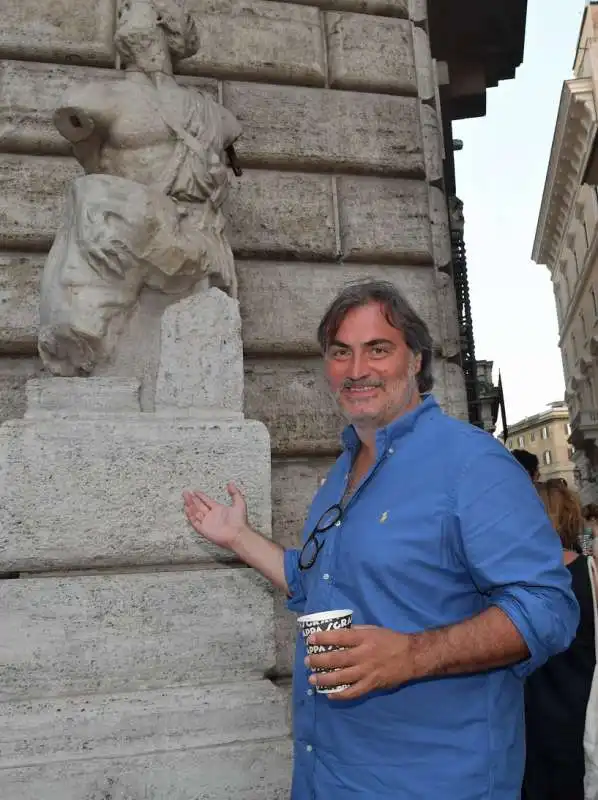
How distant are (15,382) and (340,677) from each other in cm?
309

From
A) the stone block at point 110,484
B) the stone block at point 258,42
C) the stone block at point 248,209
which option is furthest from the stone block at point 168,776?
the stone block at point 258,42

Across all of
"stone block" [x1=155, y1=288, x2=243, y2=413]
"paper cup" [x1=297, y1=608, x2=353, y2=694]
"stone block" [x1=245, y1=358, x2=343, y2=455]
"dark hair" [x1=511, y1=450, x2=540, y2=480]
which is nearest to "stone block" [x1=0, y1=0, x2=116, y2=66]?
"stone block" [x1=245, y1=358, x2=343, y2=455]

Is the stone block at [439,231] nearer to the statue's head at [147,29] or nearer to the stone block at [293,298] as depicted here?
the stone block at [293,298]

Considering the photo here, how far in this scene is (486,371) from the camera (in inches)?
558

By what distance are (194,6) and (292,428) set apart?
9.33ft

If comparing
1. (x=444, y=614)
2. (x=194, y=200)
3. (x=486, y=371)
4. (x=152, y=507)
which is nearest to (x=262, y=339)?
(x=194, y=200)

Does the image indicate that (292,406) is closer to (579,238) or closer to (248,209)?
(248,209)

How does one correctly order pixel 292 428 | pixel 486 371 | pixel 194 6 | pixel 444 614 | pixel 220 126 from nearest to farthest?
1. pixel 444 614
2. pixel 220 126
3. pixel 292 428
4. pixel 194 6
5. pixel 486 371

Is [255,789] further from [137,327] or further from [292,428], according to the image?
[292,428]

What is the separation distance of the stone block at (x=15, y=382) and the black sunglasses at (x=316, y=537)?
2.45 meters

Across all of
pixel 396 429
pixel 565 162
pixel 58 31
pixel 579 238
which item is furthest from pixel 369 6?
pixel 579 238

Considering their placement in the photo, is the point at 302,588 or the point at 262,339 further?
the point at 262,339

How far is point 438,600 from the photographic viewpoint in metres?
1.49

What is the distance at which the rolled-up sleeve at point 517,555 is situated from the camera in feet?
4.38
